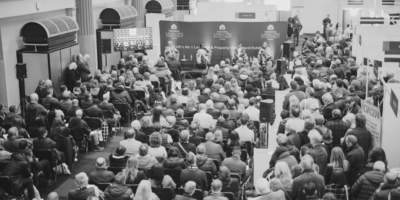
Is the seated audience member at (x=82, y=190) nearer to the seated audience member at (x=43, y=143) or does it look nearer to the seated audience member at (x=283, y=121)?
the seated audience member at (x=43, y=143)

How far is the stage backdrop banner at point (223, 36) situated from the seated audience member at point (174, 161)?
1328cm

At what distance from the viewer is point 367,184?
24.1 feet

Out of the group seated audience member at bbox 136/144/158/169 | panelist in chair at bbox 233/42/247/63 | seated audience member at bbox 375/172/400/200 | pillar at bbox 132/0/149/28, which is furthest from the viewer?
pillar at bbox 132/0/149/28

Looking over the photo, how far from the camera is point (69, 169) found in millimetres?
11203

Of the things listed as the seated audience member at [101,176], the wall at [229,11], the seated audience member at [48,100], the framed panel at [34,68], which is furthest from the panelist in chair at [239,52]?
the seated audience member at [101,176]

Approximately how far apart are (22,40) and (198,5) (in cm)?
1527

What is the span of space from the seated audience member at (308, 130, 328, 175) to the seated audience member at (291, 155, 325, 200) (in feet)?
3.76

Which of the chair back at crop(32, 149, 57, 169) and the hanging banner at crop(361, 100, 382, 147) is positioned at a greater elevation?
the hanging banner at crop(361, 100, 382, 147)

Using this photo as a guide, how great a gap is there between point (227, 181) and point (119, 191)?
1499 mm

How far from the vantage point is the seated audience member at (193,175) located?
26.4 ft

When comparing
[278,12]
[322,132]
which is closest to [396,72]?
[322,132]

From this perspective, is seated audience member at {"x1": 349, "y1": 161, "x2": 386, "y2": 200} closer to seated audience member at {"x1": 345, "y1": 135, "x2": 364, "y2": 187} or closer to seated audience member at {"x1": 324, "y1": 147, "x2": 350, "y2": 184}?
seated audience member at {"x1": 324, "y1": 147, "x2": 350, "y2": 184}

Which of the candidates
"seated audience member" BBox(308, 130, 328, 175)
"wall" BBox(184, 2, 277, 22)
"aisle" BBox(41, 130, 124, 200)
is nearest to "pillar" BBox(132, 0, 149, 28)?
"wall" BBox(184, 2, 277, 22)

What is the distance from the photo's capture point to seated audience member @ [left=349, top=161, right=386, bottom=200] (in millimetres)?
7293
